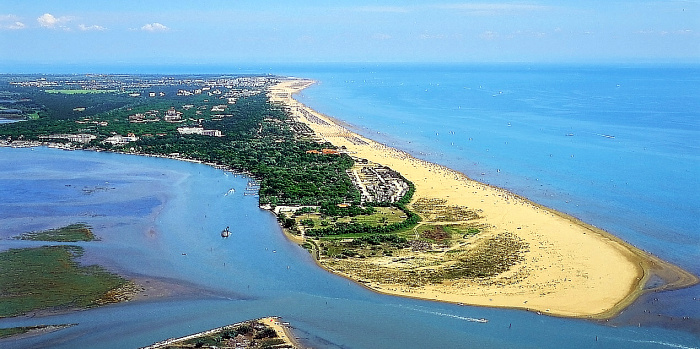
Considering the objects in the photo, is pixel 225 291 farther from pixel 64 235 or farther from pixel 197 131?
pixel 197 131

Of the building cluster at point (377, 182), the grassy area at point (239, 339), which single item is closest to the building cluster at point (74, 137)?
the building cluster at point (377, 182)

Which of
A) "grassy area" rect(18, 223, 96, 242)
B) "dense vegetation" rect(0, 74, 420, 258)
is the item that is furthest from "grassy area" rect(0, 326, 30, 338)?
"dense vegetation" rect(0, 74, 420, 258)

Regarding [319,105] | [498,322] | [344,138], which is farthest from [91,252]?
[319,105]

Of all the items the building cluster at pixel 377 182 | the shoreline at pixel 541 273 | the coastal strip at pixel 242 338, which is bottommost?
the coastal strip at pixel 242 338

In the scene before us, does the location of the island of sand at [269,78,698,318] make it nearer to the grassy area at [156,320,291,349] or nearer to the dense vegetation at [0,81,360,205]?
the grassy area at [156,320,291,349]

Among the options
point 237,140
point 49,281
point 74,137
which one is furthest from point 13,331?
point 74,137

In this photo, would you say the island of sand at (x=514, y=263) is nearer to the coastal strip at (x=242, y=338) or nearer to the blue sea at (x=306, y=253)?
the blue sea at (x=306, y=253)

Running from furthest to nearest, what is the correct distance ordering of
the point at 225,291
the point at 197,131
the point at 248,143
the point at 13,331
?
the point at 197,131 < the point at 248,143 < the point at 225,291 < the point at 13,331
